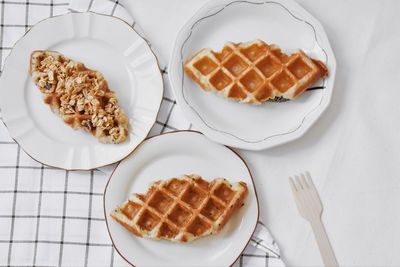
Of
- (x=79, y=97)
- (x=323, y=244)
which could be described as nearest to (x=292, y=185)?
(x=323, y=244)

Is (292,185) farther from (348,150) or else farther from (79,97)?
(79,97)

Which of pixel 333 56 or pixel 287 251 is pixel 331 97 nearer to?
pixel 333 56

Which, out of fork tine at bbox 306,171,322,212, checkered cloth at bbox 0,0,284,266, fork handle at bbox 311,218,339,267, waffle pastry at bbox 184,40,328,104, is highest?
waffle pastry at bbox 184,40,328,104

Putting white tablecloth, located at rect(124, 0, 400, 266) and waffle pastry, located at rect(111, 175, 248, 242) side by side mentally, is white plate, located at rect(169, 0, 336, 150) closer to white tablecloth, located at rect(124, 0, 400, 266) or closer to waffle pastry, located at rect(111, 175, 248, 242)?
white tablecloth, located at rect(124, 0, 400, 266)

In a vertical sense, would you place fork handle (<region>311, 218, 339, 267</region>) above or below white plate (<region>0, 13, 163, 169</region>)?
below

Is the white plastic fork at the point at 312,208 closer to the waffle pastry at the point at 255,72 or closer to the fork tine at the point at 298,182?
the fork tine at the point at 298,182

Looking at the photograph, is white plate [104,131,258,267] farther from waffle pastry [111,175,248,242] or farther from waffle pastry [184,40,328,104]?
waffle pastry [184,40,328,104]

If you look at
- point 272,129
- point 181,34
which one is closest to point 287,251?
point 272,129

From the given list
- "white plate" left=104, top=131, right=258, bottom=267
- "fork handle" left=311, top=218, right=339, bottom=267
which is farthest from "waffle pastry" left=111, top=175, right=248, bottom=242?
"fork handle" left=311, top=218, right=339, bottom=267
